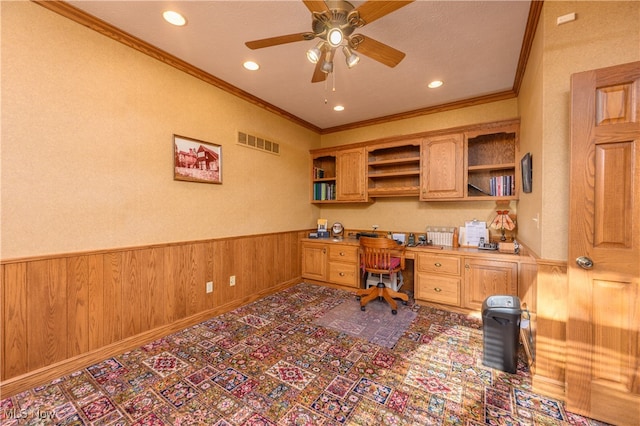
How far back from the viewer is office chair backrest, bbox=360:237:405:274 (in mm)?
2980

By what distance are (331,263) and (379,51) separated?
288 cm

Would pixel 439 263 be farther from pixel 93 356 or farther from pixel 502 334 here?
pixel 93 356

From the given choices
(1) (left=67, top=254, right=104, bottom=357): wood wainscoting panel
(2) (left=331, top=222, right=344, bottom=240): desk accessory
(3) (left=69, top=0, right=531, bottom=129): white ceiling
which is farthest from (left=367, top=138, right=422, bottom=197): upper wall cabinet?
(1) (left=67, top=254, right=104, bottom=357): wood wainscoting panel

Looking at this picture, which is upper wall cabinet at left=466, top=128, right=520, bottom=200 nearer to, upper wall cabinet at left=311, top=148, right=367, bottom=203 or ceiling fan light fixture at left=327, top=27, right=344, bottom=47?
upper wall cabinet at left=311, top=148, right=367, bottom=203

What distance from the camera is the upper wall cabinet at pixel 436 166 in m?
3.15

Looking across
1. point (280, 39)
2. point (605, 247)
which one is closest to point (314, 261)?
point (280, 39)

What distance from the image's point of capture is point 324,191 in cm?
447

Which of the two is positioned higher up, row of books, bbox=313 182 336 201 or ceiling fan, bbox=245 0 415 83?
ceiling fan, bbox=245 0 415 83

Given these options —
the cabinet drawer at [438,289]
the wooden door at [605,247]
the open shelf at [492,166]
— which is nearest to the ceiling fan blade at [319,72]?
the wooden door at [605,247]

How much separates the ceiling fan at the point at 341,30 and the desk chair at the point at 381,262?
1.90 metres

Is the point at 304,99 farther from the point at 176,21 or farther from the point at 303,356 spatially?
the point at 303,356

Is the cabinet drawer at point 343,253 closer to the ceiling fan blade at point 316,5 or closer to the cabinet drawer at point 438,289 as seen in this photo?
the cabinet drawer at point 438,289

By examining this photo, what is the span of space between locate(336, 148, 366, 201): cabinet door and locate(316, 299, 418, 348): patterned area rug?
65.9 inches

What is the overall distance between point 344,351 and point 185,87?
3.08m
